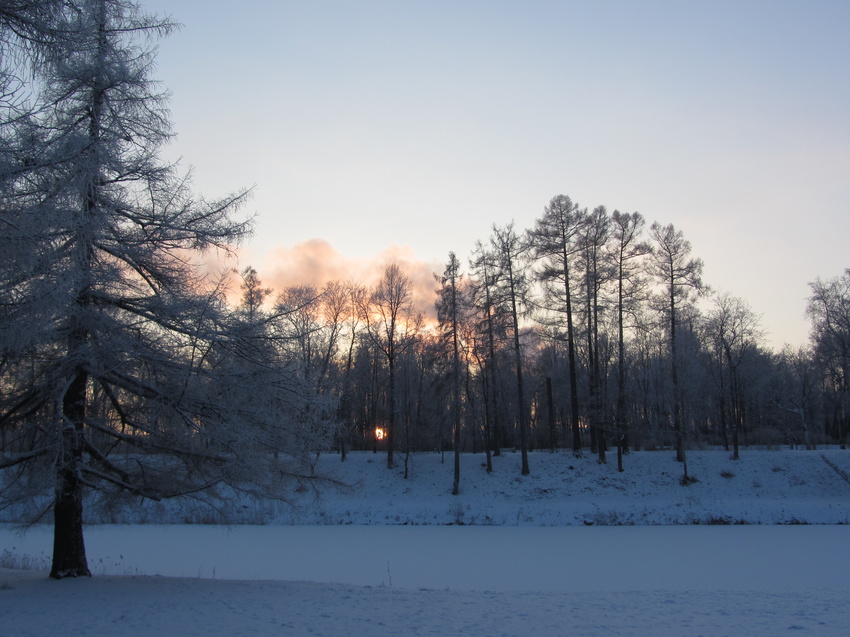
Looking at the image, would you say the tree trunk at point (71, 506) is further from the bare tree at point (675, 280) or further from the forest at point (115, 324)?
the bare tree at point (675, 280)

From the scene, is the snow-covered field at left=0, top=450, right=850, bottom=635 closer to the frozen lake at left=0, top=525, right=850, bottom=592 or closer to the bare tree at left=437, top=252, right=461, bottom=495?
the frozen lake at left=0, top=525, right=850, bottom=592

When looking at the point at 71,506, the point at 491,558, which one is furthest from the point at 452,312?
the point at 71,506

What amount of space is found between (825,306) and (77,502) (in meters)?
38.7

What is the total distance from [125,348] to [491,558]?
411 inches

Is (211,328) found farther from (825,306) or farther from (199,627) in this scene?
(825,306)

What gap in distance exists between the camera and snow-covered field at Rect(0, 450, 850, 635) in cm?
701

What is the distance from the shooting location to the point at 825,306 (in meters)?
34.1

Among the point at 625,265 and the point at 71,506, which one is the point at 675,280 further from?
the point at 71,506

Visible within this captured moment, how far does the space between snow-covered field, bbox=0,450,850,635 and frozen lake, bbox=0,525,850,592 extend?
72 millimetres

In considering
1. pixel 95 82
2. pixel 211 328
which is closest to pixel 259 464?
pixel 211 328

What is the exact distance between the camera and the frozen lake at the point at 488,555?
1166cm

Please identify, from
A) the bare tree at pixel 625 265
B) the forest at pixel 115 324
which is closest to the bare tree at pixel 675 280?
the bare tree at pixel 625 265

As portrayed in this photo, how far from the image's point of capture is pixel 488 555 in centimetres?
1470

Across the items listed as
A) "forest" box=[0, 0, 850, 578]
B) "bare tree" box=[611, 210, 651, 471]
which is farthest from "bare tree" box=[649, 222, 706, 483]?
"forest" box=[0, 0, 850, 578]
